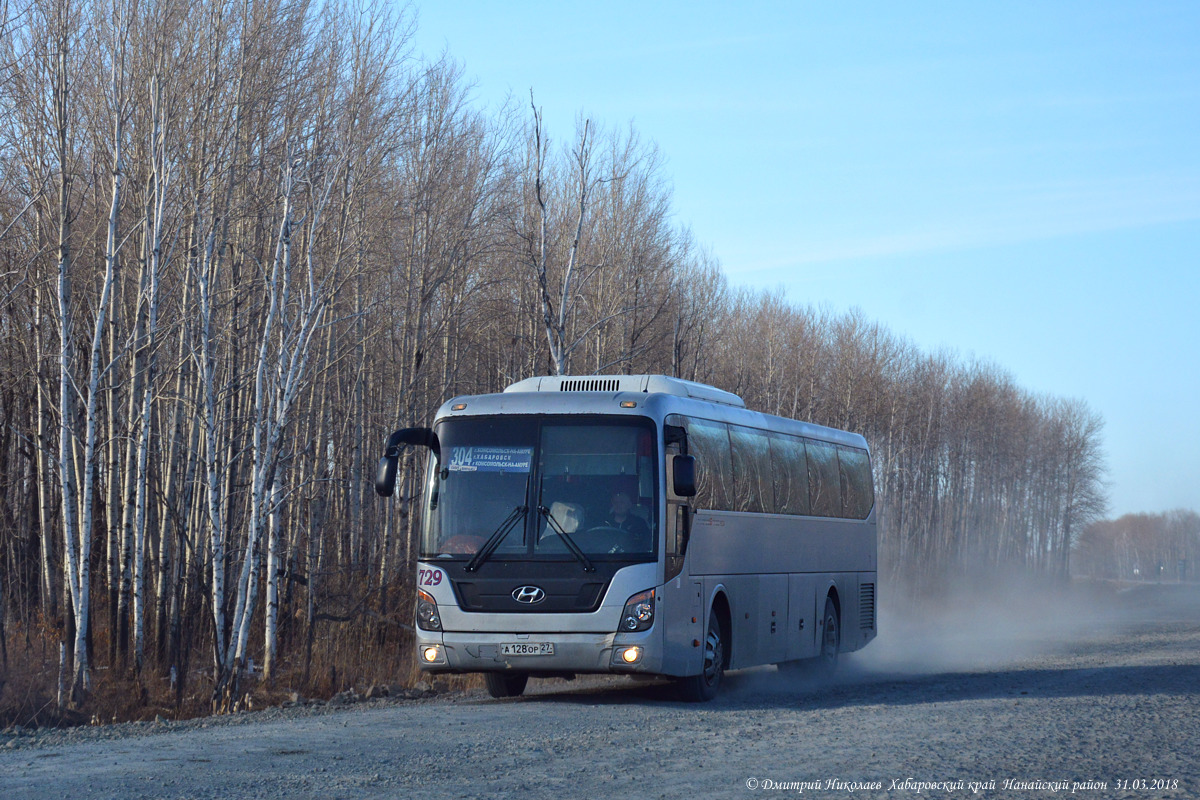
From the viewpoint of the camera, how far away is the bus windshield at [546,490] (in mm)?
12516

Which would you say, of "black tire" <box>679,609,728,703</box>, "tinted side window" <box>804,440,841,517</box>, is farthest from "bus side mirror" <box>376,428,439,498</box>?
"tinted side window" <box>804,440,841,517</box>

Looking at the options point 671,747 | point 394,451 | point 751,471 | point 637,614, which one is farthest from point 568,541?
point 751,471

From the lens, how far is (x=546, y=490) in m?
12.7

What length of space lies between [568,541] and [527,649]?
1.11 meters

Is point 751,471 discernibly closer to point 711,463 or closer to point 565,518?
point 711,463

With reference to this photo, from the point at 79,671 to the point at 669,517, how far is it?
672 centimetres

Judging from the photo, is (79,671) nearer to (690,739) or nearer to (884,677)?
(690,739)

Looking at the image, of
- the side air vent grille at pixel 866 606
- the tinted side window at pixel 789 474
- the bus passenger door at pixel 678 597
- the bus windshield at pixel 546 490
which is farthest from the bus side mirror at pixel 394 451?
the side air vent grille at pixel 866 606

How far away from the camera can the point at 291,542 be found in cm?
2248

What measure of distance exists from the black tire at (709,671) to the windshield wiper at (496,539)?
2433 millimetres

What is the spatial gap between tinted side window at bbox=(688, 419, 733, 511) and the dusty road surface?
2.17 m

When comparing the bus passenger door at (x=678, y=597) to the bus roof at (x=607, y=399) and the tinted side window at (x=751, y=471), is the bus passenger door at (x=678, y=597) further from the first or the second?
the tinted side window at (x=751, y=471)

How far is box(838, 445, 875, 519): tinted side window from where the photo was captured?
18875mm

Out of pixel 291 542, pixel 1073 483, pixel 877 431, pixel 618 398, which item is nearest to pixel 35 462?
pixel 291 542
